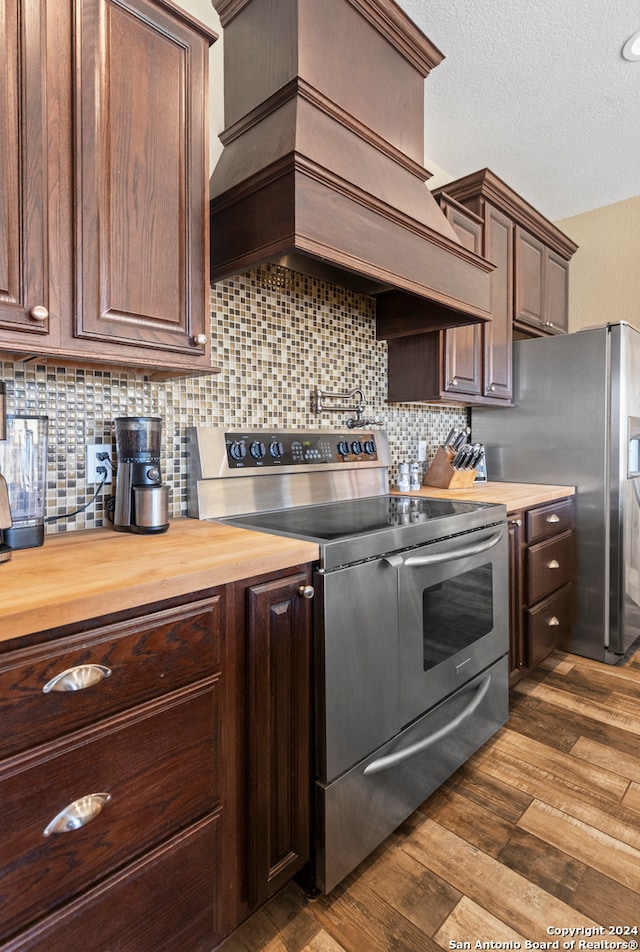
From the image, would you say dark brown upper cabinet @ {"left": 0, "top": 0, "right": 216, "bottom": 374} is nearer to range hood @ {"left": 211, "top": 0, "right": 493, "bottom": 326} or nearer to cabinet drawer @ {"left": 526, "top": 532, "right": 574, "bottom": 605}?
range hood @ {"left": 211, "top": 0, "right": 493, "bottom": 326}

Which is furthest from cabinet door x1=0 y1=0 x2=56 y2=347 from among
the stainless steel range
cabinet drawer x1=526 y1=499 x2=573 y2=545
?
cabinet drawer x1=526 y1=499 x2=573 y2=545

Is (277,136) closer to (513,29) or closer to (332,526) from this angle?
(332,526)

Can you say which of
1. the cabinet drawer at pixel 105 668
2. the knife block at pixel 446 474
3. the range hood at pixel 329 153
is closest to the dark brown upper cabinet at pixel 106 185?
the range hood at pixel 329 153

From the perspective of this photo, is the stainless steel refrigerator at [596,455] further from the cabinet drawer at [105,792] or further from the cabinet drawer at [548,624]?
the cabinet drawer at [105,792]

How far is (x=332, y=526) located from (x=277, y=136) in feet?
3.59

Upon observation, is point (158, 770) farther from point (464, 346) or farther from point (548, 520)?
point (464, 346)

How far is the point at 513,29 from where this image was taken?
1.98 m

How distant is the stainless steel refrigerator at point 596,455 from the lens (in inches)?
96.6

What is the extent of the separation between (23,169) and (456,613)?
1588 mm

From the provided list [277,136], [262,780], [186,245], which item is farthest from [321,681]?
[277,136]

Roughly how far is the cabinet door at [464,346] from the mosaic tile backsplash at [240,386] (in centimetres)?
30

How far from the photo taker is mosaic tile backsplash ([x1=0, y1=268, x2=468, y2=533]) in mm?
1354

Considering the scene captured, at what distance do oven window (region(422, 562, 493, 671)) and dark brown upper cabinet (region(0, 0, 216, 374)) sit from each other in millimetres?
955

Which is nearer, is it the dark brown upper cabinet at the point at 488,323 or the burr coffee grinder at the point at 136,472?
the burr coffee grinder at the point at 136,472
